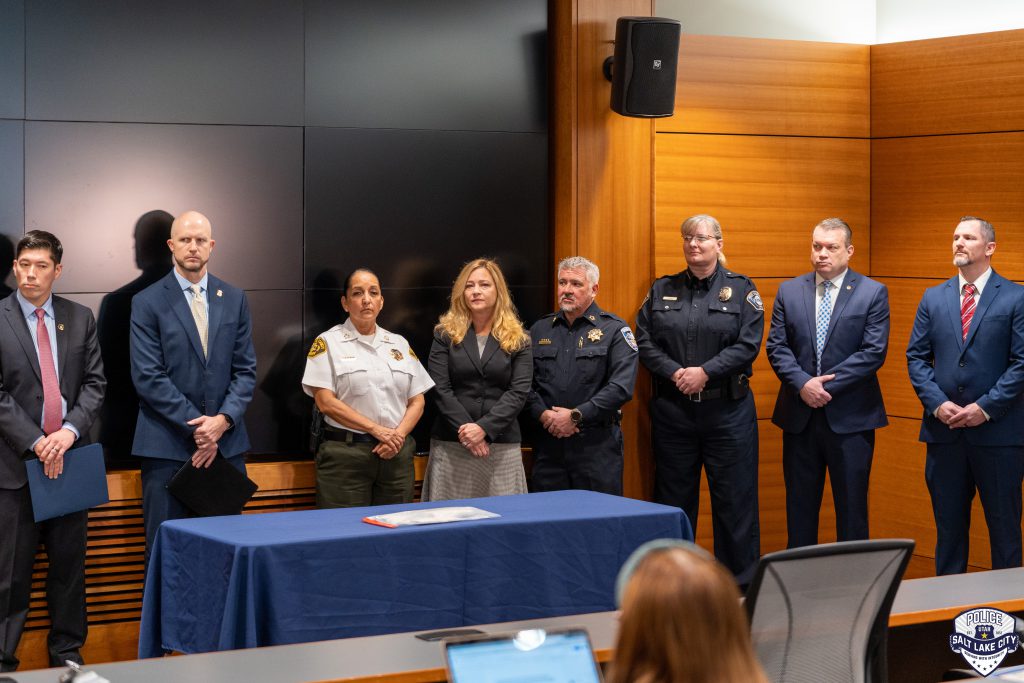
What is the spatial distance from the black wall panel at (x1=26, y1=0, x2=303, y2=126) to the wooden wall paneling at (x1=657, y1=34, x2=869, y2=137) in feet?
6.64

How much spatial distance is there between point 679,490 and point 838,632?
3.73 metres

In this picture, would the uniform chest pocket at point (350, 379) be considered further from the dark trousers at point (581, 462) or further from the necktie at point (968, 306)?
the necktie at point (968, 306)

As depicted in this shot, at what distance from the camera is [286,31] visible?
19.1 feet

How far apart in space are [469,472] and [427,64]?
6.75 ft

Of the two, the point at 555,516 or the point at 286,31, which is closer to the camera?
the point at 555,516

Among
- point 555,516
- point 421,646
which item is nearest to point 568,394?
point 555,516

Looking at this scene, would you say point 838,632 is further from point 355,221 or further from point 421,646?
point 355,221

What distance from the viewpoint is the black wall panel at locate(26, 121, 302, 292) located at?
543 centimetres

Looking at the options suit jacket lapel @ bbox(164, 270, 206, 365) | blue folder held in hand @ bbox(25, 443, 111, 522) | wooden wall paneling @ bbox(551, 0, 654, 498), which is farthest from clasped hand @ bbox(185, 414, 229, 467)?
wooden wall paneling @ bbox(551, 0, 654, 498)

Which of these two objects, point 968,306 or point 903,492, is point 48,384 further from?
point 903,492

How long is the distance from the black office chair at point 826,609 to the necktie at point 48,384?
3496 mm

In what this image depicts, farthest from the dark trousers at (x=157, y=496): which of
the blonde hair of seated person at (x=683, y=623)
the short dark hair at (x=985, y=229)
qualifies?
the blonde hair of seated person at (x=683, y=623)

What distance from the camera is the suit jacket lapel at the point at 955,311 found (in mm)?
5520
